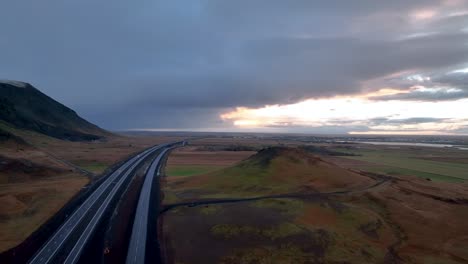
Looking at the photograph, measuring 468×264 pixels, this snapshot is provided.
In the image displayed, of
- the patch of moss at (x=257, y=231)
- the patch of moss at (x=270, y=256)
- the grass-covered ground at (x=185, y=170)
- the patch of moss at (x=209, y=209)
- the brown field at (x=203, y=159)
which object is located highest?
the brown field at (x=203, y=159)

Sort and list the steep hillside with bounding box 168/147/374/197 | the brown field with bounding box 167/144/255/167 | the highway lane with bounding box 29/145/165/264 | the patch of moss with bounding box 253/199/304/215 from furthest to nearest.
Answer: the brown field with bounding box 167/144/255/167 < the steep hillside with bounding box 168/147/374/197 < the patch of moss with bounding box 253/199/304/215 < the highway lane with bounding box 29/145/165/264

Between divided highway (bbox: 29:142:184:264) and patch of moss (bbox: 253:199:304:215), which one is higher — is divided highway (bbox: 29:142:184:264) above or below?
below

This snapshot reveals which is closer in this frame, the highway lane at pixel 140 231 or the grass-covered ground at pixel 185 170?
the highway lane at pixel 140 231

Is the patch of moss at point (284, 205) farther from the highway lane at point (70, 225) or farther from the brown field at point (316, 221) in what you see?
the highway lane at point (70, 225)

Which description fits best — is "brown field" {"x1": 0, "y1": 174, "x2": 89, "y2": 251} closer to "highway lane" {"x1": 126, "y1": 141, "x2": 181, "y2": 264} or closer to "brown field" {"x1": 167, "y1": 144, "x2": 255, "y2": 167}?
"highway lane" {"x1": 126, "y1": 141, "x2": 181, "y2": 264}

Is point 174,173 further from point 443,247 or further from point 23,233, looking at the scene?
point 443,247

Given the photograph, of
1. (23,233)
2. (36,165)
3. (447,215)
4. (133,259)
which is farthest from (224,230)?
(36,165)

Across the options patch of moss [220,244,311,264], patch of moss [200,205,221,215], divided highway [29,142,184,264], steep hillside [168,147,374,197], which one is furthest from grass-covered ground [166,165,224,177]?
patch of moss [220,244,311,264]

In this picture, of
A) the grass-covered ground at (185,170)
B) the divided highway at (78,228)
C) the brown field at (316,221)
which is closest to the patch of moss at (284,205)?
the brown field at (316,221)
